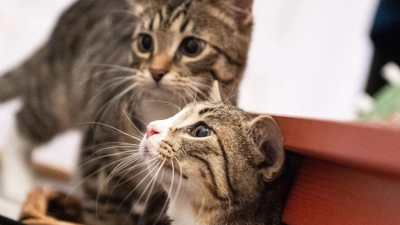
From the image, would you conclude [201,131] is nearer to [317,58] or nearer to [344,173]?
[344,173]

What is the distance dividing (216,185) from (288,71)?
0.92 m

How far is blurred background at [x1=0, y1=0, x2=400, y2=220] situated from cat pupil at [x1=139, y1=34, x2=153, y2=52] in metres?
0.43

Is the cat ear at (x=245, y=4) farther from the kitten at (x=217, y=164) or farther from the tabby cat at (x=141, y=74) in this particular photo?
the kitten at (x=217, y=164)

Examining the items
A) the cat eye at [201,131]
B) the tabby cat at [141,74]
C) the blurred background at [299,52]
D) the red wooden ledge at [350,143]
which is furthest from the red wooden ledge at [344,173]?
the blurred background at [299,52]

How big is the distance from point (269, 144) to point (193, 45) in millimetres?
243

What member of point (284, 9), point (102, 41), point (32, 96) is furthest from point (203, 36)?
point (32, 96)

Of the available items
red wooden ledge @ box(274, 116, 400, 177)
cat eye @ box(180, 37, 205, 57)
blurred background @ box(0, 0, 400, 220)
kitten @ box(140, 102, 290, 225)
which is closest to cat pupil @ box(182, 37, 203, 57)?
cat eye @ box(180, 37, 205, 57)

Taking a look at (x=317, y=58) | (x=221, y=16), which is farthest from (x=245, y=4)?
(x=317, y=58)

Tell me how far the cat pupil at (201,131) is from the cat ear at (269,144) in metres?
0.07

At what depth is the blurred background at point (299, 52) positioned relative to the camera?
1249 millimetres

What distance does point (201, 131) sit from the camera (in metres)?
0.58

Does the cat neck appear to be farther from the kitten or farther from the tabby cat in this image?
the tabby cat

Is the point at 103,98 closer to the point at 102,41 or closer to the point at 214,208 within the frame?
the point at 102,41

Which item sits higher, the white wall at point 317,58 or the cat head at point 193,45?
the cat head at point 193,45
